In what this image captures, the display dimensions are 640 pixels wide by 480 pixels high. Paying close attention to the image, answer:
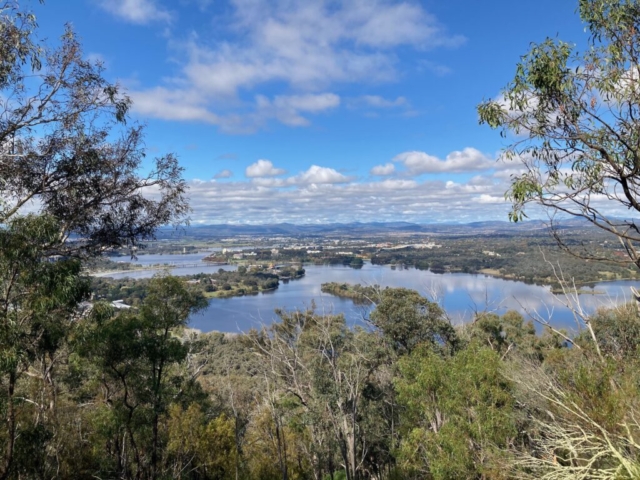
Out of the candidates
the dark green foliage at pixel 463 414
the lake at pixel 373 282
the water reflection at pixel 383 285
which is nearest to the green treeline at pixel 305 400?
the dark green foliage at pixel 463 414

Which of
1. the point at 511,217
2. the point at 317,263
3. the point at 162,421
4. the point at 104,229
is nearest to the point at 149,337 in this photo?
the point at 104,229

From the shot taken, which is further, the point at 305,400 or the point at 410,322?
the point at 410,322

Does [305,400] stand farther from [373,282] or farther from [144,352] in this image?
[373,282]

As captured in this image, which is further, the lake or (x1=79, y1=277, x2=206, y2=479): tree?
the lake

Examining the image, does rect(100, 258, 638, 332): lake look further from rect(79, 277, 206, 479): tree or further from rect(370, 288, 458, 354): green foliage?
rect(79, 277, 206, 479): tree

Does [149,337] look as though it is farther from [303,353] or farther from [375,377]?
[375,377]

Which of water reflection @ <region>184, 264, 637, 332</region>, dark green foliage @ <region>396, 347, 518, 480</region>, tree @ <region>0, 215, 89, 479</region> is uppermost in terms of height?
tree @ <region>0, 215, 89, 479</region>

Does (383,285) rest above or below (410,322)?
below

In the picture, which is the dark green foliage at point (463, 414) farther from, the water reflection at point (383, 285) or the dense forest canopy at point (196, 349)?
the water reflection at point (383, 285)

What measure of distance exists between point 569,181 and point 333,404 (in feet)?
21.6

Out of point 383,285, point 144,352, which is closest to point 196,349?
point 144,352

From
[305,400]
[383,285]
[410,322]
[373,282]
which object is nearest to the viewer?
[305,400]

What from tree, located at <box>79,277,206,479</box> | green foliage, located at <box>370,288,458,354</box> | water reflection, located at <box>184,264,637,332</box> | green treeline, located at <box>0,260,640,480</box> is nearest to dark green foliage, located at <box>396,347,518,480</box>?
green treeline, located at <box>0,260,640,480</box>

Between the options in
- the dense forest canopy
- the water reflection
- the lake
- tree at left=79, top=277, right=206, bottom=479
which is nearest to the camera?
the dense forest canopy
